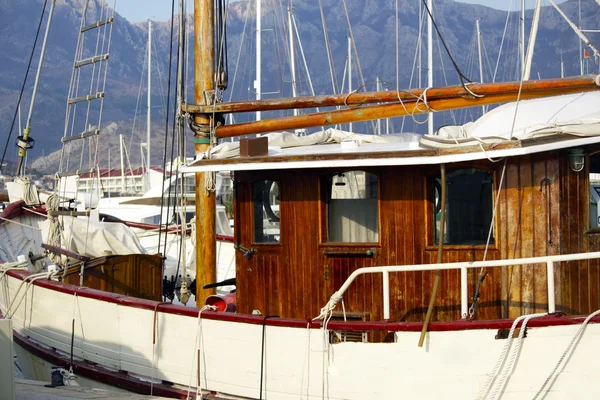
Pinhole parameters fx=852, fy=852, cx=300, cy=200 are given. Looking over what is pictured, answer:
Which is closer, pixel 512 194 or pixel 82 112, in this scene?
pixel 512 194

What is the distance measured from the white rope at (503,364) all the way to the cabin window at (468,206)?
1.29 meters

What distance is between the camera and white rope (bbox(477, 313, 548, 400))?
26.1ft

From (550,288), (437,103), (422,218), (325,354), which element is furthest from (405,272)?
(437,103)

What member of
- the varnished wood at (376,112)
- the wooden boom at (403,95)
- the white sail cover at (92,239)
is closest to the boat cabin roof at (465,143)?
the varnished wood at (376,112)

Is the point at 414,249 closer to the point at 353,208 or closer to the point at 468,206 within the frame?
the point at 468,206

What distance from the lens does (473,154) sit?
334 inches

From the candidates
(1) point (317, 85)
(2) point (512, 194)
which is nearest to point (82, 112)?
(1) point (317, 85)

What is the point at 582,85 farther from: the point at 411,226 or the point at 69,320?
the point at 69,320

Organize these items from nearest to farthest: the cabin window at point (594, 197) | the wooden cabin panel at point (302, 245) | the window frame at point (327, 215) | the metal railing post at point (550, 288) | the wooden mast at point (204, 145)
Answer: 1. the metal railing post at point (550, 288)
2. the cabin window at point (594, 197)
3. the window frame at point (327, 215)
4. the wooden cabin panel at point (302, 245)
5. the wooden mast at point (204, 145)

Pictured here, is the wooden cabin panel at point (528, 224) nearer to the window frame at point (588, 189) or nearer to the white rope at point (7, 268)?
the window frame at point (588, 189)

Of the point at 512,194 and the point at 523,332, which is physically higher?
→ the point at 512,194

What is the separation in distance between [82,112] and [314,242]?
195 m

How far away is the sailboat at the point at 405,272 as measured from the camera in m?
8.23

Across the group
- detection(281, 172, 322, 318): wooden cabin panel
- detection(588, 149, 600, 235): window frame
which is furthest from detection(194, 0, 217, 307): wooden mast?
detection(588, 149, 600, 235): window frame
